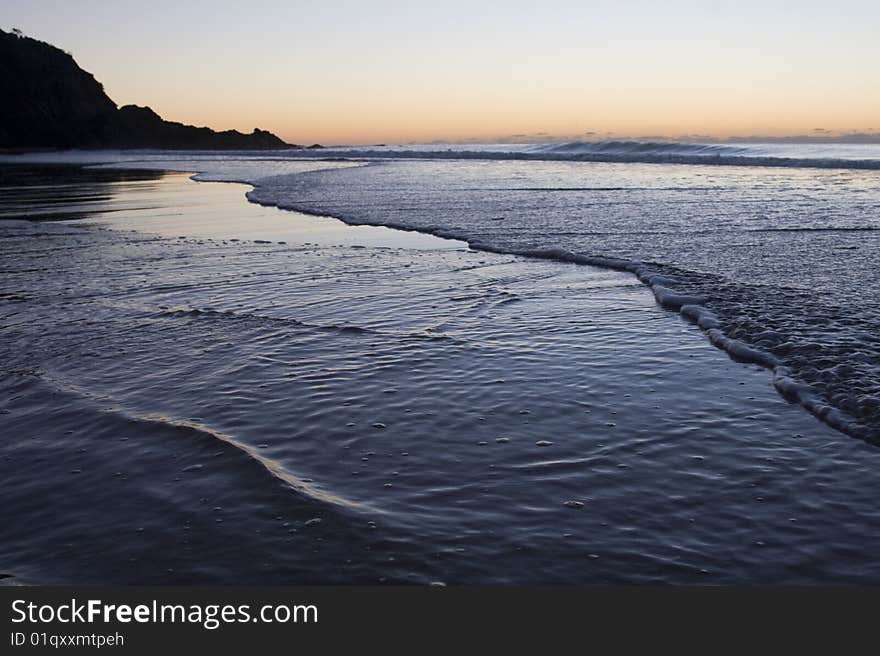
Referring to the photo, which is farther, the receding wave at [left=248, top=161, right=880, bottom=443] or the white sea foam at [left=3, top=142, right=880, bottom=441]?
the white sea foam at [left=3, top=142, right=880, bottom=441]

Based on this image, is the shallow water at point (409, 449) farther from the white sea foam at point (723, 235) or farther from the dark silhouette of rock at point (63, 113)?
the dark silhouette of rock at point (63, 113)

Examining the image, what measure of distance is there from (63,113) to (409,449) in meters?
123

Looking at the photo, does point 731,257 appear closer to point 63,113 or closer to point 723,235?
point 723,235

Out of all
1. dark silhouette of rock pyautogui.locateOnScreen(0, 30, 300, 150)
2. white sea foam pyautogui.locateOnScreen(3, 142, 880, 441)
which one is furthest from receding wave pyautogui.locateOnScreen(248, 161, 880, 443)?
dark silhouette of rock pyautogui.locateOnScreen(0, 30, 300, 150)

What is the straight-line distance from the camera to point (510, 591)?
9.98ft

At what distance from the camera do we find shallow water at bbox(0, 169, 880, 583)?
3.29 m

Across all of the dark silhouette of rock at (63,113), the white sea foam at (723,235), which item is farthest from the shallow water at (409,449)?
the dark silhouette of rock at (63,113)

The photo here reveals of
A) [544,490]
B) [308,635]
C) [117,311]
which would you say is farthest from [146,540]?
[117,311]

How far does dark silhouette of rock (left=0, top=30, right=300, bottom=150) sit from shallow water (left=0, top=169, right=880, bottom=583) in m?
110

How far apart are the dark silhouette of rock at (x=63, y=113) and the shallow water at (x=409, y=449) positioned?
110 metres

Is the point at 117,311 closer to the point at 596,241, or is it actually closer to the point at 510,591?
the point at 510,591

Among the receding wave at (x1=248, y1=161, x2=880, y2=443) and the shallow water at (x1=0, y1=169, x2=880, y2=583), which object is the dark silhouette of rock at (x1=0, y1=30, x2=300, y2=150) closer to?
the receding wave at (x1=248, y1=161, x2=880, y2=443)

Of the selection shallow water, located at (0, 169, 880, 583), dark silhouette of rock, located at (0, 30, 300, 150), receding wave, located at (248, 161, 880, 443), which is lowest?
shallow water, located at (0, 169, 880, 583)

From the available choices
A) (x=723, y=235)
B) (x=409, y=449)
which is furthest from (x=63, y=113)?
(x=409, y=449)
